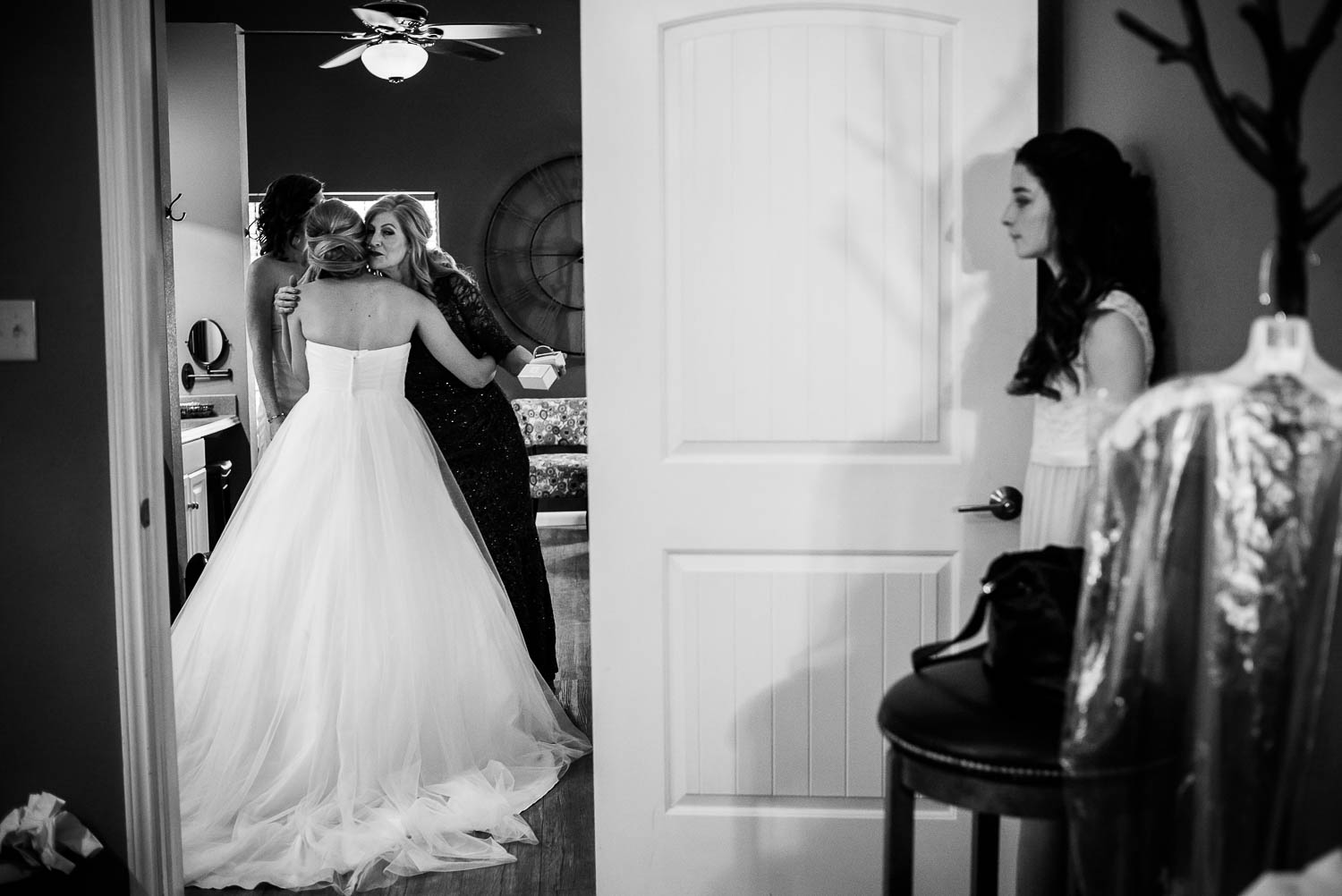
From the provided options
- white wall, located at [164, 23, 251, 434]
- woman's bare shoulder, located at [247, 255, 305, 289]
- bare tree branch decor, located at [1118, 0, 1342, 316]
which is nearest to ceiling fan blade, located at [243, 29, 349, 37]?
white wall, located at [164, 23, 251, 434]

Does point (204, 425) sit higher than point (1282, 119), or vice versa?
point (1282, 119)

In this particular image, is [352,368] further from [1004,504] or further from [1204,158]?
[1204,158]

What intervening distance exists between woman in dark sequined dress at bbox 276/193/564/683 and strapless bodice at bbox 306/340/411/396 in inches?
7.4

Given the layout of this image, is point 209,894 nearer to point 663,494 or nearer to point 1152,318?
point 663,494

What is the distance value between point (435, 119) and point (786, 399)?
5584 mm

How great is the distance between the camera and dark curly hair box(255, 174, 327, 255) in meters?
4.28

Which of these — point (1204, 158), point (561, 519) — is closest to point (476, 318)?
point (1204, 158)

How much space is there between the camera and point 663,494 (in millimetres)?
2299

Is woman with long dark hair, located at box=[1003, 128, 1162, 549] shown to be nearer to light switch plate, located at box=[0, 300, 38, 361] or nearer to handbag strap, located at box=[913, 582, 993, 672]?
handbag strap, located at box=[913, 582, 993, 672]

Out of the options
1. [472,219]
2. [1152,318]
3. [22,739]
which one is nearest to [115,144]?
[22,739]

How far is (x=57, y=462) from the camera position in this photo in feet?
7.25

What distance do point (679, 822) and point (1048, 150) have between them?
55.0 inches

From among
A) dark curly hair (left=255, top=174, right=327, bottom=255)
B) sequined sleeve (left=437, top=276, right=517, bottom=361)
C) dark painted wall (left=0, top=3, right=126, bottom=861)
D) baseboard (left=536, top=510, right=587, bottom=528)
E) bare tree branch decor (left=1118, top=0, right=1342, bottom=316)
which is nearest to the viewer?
bare tree branch decor (left=1118, top=0, right=1342, bottom=316)

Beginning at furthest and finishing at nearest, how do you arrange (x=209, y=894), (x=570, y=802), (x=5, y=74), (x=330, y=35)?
1. (x=330, y=35)
2. (x=570, y=802)
3. (x=209, y=894)
4. (x=5, y=74)
